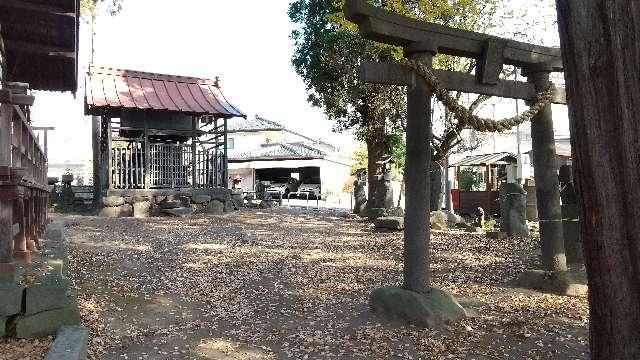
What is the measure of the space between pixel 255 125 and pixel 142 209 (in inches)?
1131

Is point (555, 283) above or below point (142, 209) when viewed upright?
below

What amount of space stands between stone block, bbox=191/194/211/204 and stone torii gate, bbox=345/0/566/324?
1251cm

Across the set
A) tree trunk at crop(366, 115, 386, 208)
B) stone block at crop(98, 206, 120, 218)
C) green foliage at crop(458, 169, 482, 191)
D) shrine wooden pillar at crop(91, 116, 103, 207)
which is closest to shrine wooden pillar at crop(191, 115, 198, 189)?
stone block at crop(98, 206, 120, 218)

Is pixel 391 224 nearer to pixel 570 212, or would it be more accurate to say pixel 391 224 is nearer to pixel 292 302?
pixel 570 212

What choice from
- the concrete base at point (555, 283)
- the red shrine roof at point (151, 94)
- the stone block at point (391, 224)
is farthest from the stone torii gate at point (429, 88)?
the red shrine roof at point (151, 94)

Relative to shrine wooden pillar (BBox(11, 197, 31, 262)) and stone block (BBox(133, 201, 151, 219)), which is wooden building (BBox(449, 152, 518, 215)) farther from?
shrine wooden pillar (BBox(11, 197, 31, 262))

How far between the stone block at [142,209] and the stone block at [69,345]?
12.4 m

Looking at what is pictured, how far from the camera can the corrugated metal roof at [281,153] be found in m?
34.5

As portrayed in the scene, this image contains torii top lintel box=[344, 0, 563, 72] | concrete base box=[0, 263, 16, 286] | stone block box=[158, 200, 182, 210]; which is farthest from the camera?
stone block box=[158, 200, 182, 210]

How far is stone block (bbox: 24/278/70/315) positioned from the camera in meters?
4.08

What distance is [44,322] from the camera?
414 centimetres

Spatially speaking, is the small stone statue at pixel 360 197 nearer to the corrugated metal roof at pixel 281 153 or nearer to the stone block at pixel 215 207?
the stone block at pixel 215 207

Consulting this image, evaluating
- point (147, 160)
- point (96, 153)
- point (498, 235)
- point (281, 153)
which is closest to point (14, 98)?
point (498, 235)

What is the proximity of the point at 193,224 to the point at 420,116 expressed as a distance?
32.7 ft
